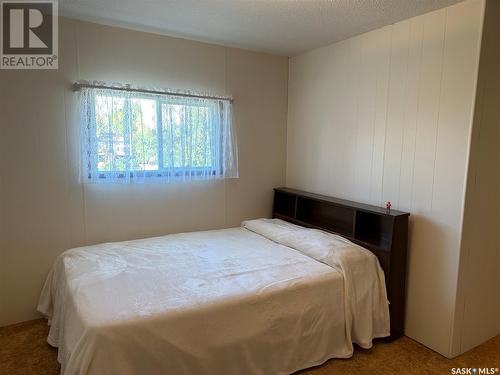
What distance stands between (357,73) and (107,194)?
237 cm

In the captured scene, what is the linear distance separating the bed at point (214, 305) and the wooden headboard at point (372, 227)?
111 mm

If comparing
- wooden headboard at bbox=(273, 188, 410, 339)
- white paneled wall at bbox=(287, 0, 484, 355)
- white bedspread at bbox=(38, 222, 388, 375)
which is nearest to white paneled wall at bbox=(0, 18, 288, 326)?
white bedspread at bbox=(38, 222, 388, 375)

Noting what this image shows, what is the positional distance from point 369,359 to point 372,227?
3.22ft

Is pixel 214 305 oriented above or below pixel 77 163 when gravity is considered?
below

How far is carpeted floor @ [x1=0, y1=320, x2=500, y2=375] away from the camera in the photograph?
7.11 ft

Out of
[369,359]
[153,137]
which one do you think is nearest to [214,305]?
[369,359]

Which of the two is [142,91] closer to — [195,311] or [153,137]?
[153,137]

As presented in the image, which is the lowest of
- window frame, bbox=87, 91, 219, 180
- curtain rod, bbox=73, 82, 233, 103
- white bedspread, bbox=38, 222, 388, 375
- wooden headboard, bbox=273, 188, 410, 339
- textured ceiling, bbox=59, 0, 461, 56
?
white bedspread, bbox=38, 222, 388, 375

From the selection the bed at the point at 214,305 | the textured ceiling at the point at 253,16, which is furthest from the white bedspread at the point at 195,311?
the textured ceiling at the point at 253,16

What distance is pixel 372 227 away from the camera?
9.14ft

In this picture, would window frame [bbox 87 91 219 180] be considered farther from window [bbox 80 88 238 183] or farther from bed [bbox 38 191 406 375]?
bed [bbox 38 191 406 375]

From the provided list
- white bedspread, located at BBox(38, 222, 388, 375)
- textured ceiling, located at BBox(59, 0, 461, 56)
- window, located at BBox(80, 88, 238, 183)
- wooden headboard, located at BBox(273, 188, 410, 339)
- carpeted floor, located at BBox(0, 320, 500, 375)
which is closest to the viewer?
white bedspread, located at BBox(38, 222, 388, 375)

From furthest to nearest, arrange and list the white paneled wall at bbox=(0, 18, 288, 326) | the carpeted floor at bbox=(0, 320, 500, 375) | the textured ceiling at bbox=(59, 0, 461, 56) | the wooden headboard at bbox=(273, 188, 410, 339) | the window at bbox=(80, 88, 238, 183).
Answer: the window at bbox=(80, 88, 238, 183) < the white paneled wall at bbox=(0, 18, 288, 326) < the wooden headboard at bbox=(273, 188, 410, 339) < the textured ceiling at bbox=(59, 0, 461, 56) < the carpeted floor at bbox=(0, 320, 500, 375)

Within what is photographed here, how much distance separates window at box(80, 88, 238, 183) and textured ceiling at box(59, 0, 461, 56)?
55 cm
